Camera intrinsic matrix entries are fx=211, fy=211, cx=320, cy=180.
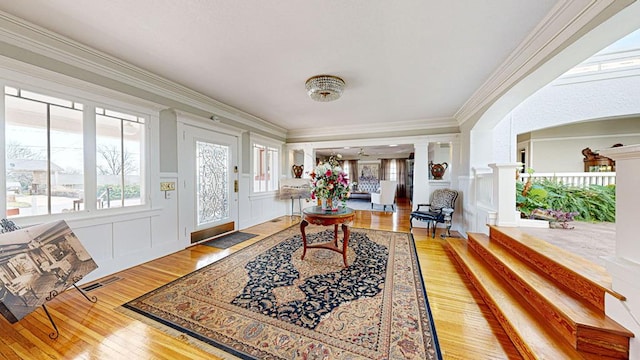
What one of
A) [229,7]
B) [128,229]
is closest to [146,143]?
[128,229]

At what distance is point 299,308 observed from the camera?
6.26 ft

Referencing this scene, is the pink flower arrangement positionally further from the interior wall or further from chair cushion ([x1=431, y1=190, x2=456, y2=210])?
the interior wall

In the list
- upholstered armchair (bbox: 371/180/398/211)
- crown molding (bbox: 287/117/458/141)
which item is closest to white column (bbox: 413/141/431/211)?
crown molding (bbox: 287/117/458/141)

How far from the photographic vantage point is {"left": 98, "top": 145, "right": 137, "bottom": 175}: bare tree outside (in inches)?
102

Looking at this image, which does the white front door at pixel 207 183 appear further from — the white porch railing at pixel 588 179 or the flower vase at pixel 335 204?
the white porch railing at pixel 588 179

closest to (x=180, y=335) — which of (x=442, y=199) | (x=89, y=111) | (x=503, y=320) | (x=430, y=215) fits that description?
(x=503, y=320)

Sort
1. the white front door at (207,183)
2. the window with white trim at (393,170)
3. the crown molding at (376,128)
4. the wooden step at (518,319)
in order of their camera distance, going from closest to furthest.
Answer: the wooden step at (518,319) < the white front door at (207,183) < the crown molding at (376,128) < the window with white trim at (393,170)

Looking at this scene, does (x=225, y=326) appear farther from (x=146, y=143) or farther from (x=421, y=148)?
(x=421, y=148)

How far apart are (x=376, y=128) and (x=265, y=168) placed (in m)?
3.09

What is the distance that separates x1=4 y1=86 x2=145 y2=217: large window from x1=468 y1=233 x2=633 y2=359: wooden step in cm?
441

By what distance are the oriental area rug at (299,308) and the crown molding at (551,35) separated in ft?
8.44

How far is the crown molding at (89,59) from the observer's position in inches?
75.1

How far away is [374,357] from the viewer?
1395 mm

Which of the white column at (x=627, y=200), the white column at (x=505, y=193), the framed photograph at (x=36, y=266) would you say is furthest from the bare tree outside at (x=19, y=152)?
the white column at (x=505, y=193)
